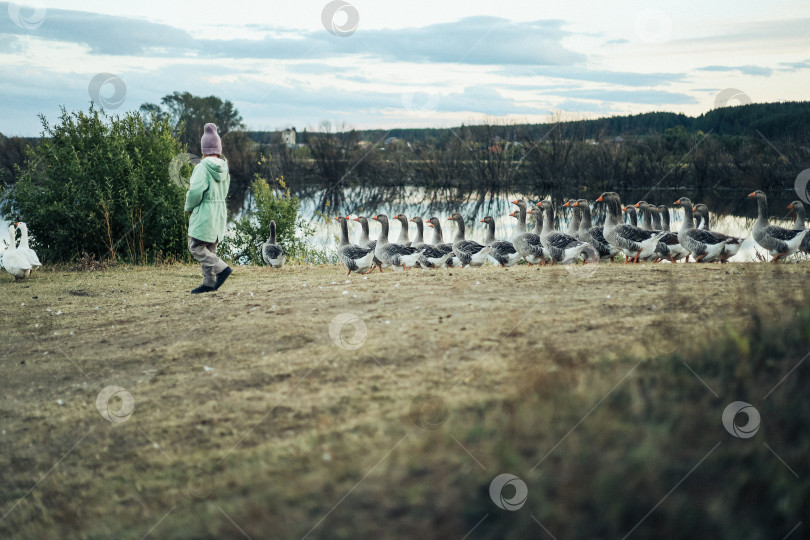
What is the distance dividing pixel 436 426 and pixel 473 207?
128ft

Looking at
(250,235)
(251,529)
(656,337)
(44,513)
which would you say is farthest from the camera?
(250,235)

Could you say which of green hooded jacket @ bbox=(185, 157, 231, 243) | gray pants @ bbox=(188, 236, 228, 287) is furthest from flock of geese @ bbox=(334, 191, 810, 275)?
green hooded jacket @ bbox=(185, 157, 231, 243)

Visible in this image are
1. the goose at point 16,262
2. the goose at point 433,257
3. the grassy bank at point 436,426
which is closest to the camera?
the grassy bank at point 436,426

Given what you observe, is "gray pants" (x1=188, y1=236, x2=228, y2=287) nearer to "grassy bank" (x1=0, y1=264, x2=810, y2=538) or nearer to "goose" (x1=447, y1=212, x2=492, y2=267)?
"grassy bank" (x1=0, y1=264, x2=810, y2=538)

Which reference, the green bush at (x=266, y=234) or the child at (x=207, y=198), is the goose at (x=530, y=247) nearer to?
the child at (x=207, y=198)

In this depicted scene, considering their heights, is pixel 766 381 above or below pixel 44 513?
above

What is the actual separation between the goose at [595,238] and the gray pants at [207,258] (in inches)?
327

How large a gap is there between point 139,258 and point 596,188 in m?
35.4

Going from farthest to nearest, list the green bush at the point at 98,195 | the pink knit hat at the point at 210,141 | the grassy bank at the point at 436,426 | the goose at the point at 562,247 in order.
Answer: the green bush at the point at 98,195 → the goose at the point at 562,247 → the pink knit hat at the point at 210,141 → the grassy bank at the point at 436,426

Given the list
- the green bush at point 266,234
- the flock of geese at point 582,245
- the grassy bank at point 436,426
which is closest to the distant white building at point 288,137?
the green bush at point 266,234

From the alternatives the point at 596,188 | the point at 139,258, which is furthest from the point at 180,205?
the point at 596,188

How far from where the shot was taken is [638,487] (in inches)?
177

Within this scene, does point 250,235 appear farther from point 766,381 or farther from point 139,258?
point 766,381

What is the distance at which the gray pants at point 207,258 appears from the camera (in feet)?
38.2
